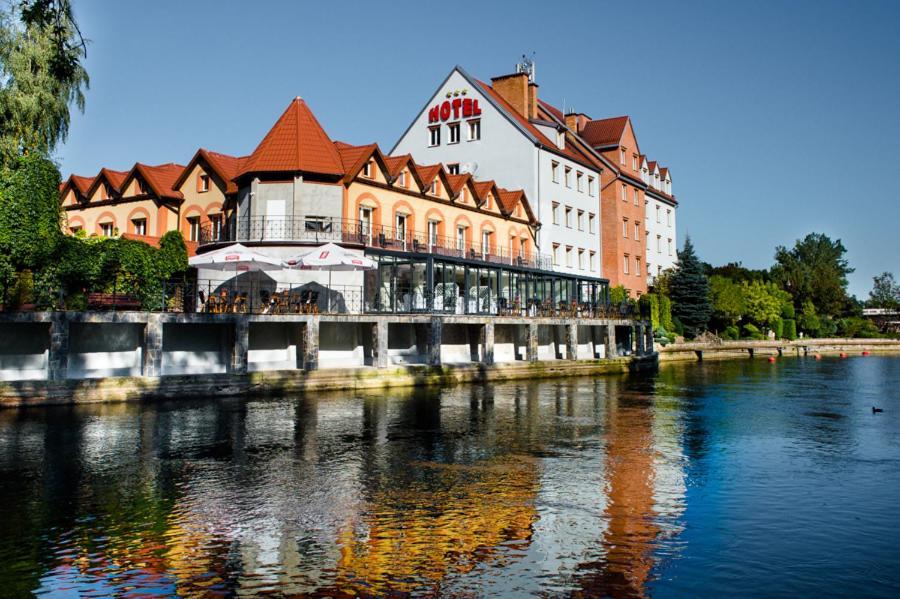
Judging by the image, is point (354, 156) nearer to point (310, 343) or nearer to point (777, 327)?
point (310, 343)

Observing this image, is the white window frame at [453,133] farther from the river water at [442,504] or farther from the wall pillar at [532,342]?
the river water at [442,504]

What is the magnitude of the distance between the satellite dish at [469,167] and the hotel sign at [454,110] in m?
3.47

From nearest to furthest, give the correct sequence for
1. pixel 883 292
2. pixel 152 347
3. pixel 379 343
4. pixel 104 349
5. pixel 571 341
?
pixel 152 347 < pixel 104 349 < pixel 379 343 < pixel 571 341 < pixel 883 292

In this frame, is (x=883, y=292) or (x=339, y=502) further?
(x=883, y=292)

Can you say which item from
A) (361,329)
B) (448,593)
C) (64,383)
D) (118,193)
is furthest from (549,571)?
(118,193)

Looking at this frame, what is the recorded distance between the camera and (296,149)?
37.4m

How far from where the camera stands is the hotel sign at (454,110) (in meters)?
54.3

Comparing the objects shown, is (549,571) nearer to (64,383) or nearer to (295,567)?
(295,567)

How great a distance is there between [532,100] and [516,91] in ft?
6.19

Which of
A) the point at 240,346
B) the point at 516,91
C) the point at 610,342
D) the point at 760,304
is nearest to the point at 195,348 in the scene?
the point at 240,346

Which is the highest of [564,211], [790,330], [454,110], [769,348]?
[454,110]

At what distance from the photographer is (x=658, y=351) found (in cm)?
5572

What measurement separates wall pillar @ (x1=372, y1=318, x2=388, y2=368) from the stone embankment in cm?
3020

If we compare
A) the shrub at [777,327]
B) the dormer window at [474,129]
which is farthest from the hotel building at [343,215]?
the shrub at [777,327]
